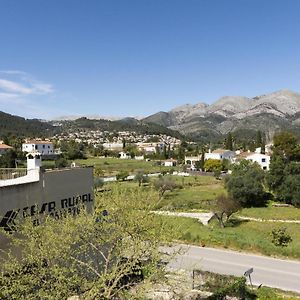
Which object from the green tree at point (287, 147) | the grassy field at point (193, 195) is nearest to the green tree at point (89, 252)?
the grassy field at point (193, 195)

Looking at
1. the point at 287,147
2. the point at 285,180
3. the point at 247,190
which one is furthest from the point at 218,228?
the point at 287,147

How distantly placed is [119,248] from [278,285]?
9.10 m

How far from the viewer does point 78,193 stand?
20.1 meters

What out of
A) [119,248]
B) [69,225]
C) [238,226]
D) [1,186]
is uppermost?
[1,186]

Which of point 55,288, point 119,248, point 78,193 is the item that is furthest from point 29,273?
point 78,193

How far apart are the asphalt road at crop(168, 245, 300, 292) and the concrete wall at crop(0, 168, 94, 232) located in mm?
5848

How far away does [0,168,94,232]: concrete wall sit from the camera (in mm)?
15094

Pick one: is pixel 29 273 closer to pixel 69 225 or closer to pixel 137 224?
pixel 69 225

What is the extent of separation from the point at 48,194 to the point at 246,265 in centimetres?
1137

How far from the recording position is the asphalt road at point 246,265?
18797mm

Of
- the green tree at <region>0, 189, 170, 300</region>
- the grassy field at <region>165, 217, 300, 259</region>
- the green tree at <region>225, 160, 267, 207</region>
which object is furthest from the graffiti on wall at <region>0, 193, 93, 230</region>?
the green tree at <region>225, 160, 267, 207</region>

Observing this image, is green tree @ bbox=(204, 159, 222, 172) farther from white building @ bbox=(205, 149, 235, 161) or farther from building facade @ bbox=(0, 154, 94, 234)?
building facade @ bbox=(0, 154, 94, 234)

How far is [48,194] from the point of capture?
17609 millimetres

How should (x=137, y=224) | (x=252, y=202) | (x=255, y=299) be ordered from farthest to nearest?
(x=252, y=202) < (x=255, y=299) < (x=137, y=224)
